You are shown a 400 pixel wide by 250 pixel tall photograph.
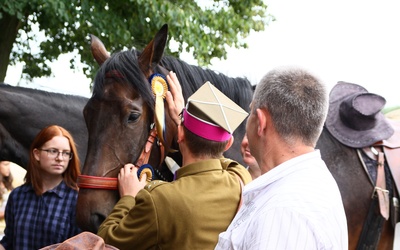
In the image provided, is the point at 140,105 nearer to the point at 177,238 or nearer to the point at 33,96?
the point at 177,238

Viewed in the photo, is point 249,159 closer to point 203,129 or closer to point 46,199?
point 203,129

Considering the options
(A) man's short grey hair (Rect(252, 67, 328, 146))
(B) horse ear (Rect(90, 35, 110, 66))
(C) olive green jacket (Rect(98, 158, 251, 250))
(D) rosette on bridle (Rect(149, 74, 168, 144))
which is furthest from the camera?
(B) horse ear (Rect(90, 35, 110, 66))

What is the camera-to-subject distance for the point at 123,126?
140 inches

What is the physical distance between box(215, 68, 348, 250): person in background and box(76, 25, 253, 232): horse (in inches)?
63.7

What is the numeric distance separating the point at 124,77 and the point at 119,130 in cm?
34

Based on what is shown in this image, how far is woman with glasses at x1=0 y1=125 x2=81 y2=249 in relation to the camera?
12.3ft

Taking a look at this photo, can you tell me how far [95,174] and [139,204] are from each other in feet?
2.94

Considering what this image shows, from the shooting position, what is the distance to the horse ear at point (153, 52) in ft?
12.4

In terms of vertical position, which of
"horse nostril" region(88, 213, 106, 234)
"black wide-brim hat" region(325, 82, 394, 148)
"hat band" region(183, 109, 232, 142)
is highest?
"black wide-brim hat" region(325, 82, 394, 148)

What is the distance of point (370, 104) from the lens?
15.3ft

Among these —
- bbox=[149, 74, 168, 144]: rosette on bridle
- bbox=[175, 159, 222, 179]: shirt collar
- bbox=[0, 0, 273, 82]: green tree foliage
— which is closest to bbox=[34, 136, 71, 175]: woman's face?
bbox=[149, 74, 168, 144]: rosette on bridle

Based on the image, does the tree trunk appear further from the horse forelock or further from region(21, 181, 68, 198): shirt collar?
the horse forelock

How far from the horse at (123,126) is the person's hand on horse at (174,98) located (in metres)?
0.07

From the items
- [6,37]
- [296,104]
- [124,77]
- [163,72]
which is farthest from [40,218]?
[6,37]
